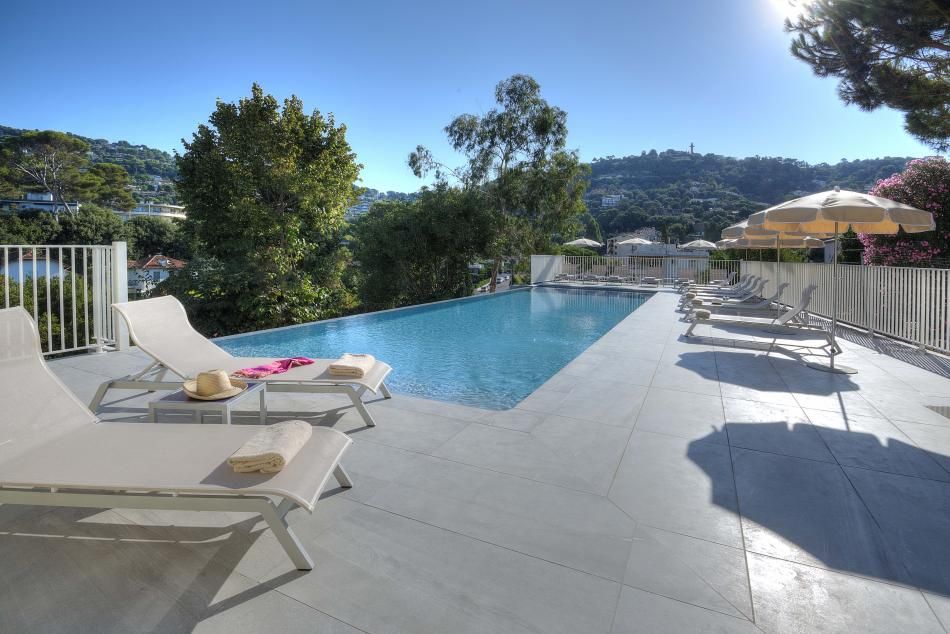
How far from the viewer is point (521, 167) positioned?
20031mm

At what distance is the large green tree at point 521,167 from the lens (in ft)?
64.2

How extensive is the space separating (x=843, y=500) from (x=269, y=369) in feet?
12.3

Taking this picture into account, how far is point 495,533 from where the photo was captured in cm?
215

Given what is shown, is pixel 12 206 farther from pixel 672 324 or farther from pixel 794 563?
pixel 794 563

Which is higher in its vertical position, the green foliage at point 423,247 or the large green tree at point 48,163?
the large green tree at point 48,163

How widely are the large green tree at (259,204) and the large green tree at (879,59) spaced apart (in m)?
9.46

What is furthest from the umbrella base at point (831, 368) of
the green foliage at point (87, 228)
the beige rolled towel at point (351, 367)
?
the green foliage at point (87, 228)

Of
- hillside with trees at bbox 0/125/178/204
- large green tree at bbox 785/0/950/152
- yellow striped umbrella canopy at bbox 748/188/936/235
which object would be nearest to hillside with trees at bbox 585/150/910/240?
large green tree at bbox 785/0/950/152

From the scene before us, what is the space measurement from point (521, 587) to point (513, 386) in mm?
3925

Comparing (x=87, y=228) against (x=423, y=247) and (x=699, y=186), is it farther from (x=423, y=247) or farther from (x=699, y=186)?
(x=699, y=186)

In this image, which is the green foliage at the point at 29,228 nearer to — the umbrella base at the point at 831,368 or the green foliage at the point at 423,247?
the green foliage at the point at 423,247

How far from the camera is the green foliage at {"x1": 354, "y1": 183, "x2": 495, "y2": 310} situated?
711 inches

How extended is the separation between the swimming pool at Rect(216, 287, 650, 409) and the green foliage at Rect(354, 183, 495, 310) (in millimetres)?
5039

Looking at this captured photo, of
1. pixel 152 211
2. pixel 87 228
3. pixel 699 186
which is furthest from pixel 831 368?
pixel 152 211
